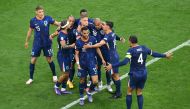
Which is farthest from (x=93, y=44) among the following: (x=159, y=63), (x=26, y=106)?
(x=159, y=63)

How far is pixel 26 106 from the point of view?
47.7 ft

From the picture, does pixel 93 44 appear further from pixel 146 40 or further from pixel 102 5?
pixel 102 5

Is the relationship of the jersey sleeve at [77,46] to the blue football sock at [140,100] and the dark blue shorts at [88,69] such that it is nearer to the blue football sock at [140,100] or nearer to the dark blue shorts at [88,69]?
the dark blue shorts at [88,69]

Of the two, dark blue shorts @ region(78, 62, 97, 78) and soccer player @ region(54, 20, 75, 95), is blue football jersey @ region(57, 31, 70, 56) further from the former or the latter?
dark blue shorts @ region(78, 62, 97, 78)

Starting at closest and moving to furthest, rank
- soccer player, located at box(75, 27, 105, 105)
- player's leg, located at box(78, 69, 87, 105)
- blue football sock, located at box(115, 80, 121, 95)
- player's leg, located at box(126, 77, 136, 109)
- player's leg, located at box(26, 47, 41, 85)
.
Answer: player's leg, located at box(126, 77, 136, 109), soccer player, located at box(75, 27, 105, 105), player's leg, located at box(78, 69, 87, 105), blue football sock, located at box(115, 80, 121, 95), player's leg, located at box(26, 47, 41, 85)

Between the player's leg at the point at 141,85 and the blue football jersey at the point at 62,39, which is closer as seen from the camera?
the player's leg at the point at 141,85

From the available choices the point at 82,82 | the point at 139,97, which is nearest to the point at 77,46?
the point at 82,82

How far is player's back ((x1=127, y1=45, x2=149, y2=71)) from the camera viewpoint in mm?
12867

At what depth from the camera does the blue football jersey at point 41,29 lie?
605 inches

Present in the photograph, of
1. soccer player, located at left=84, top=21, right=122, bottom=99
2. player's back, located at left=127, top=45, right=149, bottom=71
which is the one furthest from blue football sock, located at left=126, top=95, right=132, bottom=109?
soccer player, located at left=84, top=21, right=122, bottom=99

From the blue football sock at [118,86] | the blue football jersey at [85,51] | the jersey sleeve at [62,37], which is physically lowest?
the blue football sock at [118,86]

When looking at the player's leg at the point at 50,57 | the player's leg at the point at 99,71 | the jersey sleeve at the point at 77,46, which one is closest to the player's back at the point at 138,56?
the jersey sleeve at the point at 77,46

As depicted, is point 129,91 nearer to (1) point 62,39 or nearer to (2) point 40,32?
(1) point 62,39

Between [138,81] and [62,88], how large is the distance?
3132mm
